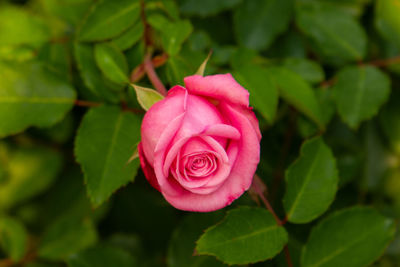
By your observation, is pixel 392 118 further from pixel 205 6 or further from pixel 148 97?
pixel 148 97

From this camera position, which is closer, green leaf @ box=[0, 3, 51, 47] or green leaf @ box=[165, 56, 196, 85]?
green leaf @ box=[165, 56, 196, 85]

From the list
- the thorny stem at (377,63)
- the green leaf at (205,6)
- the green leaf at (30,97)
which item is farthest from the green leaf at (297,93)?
the green leaf at (30,97)

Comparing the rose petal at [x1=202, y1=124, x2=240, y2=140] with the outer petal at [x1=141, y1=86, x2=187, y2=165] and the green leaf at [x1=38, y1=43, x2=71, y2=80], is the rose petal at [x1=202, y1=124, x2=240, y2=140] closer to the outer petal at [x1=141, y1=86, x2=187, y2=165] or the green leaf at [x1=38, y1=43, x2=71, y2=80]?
the outer petal at [x1=141, y1=86, x2=187, y2=165]

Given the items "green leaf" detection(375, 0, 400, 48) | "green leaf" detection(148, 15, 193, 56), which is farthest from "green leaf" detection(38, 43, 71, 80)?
"green leaf" detection(375, 0, 400, 48)

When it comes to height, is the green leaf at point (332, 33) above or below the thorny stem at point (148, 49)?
below

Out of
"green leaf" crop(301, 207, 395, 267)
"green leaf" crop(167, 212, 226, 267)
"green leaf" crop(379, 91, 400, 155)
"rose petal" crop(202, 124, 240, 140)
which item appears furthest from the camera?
"green leaf" crop(379, 91, 400, 155)

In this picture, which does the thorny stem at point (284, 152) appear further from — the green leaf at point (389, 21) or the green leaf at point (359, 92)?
the green leaf at point (389, 21)
